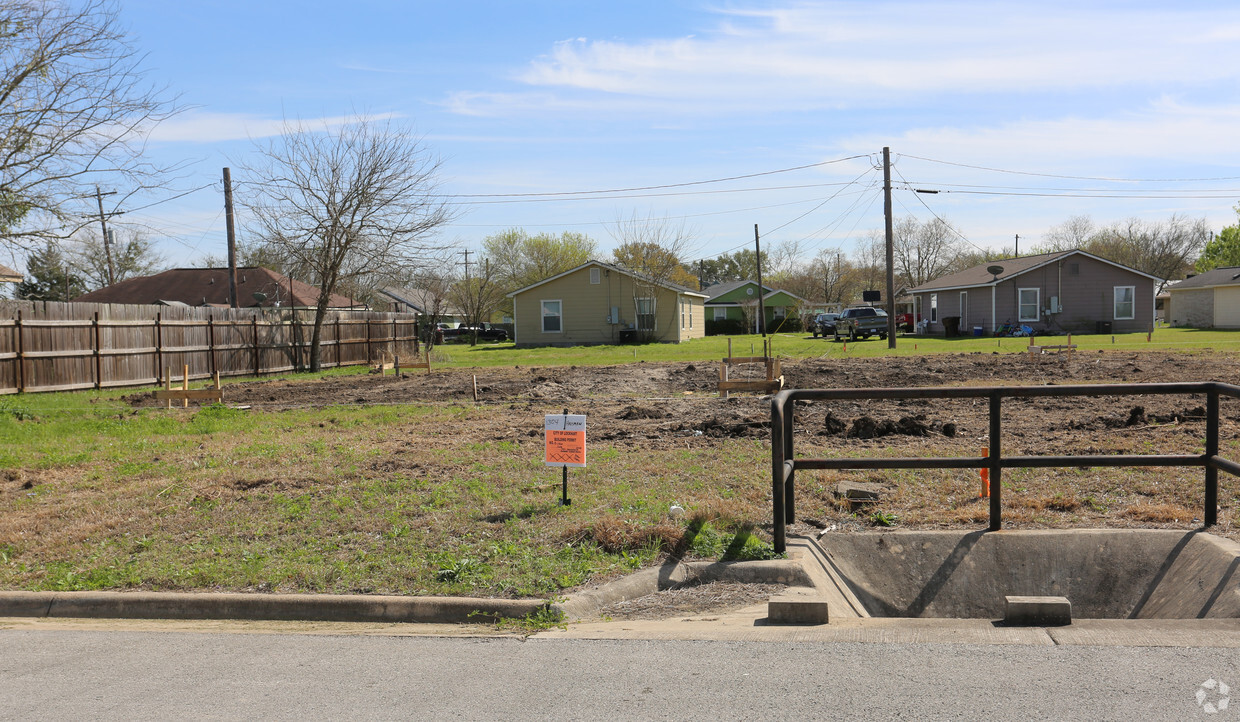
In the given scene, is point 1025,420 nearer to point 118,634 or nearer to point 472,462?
point 472,462

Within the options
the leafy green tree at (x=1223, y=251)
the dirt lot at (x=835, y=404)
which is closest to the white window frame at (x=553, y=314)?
the dirt lot at (x=835, y=404)

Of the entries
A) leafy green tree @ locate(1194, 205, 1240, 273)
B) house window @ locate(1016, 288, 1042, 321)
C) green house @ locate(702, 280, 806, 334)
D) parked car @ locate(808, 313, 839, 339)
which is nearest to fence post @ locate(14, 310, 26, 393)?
parked car @ locate(808, 313, 839, 339)

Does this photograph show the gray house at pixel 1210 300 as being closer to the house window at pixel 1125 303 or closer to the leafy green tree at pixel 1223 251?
the house window at pixel 1125 303

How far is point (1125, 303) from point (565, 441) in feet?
160

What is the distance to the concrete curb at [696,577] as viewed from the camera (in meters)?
5.98

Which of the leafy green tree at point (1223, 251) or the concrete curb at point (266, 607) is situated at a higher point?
the leafy green tree at point (1223, 251)

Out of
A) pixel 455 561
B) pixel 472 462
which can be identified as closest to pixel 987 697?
pixel 455 561

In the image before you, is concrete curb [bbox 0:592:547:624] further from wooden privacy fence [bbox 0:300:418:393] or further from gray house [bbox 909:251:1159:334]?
gray house [bbox 909:251:1159:334]

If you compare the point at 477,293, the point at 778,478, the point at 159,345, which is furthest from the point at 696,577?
the point at 477,293

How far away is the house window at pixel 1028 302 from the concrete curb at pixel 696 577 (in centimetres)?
4626

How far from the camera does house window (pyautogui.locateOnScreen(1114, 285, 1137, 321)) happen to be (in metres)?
47.8

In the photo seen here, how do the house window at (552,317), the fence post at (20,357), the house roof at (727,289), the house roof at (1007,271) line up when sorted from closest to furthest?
the fence post at (20,357)
the house roof at (1007,271)
the house window at (552,317)
the house roof at (727,289)

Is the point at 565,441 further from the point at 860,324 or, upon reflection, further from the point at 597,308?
the point at 597,308

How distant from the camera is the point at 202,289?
54094mm
